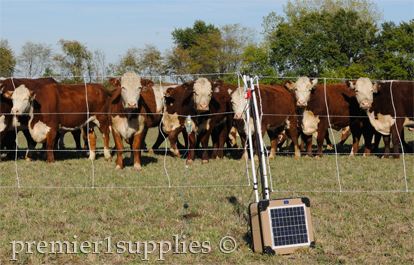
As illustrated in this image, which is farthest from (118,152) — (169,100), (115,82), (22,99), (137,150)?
(169,100)

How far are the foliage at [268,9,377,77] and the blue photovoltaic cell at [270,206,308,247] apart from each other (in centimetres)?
3839

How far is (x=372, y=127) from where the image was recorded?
12.5 metres

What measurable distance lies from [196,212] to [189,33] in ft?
215

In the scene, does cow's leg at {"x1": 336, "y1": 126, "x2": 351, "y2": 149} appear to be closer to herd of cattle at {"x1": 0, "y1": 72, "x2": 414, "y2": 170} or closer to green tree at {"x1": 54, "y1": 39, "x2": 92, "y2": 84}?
herd of cattle at {"x1": 0, "y1": 72, "x2": 414, "y2": 170}

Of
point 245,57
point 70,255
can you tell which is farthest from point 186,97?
point 245,57

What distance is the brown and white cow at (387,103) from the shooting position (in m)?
11.8

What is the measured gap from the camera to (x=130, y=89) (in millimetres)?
9812

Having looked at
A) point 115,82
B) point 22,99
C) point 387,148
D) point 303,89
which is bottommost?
point 387,148

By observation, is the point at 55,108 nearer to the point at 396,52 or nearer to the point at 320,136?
the point at 320,136

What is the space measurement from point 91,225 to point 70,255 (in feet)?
3.03

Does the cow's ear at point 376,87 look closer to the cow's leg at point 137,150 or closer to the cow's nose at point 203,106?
the cow's nose at point 203,106

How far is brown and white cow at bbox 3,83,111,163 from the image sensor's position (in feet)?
35.6

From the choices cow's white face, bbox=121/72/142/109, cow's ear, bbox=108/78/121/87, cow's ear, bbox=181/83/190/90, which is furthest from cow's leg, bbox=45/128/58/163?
cow's ear, bbox=181/83/190/90

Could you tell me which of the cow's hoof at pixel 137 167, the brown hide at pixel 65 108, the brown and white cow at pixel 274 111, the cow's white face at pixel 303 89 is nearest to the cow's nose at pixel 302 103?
the cow's white face at pixel 303 89
